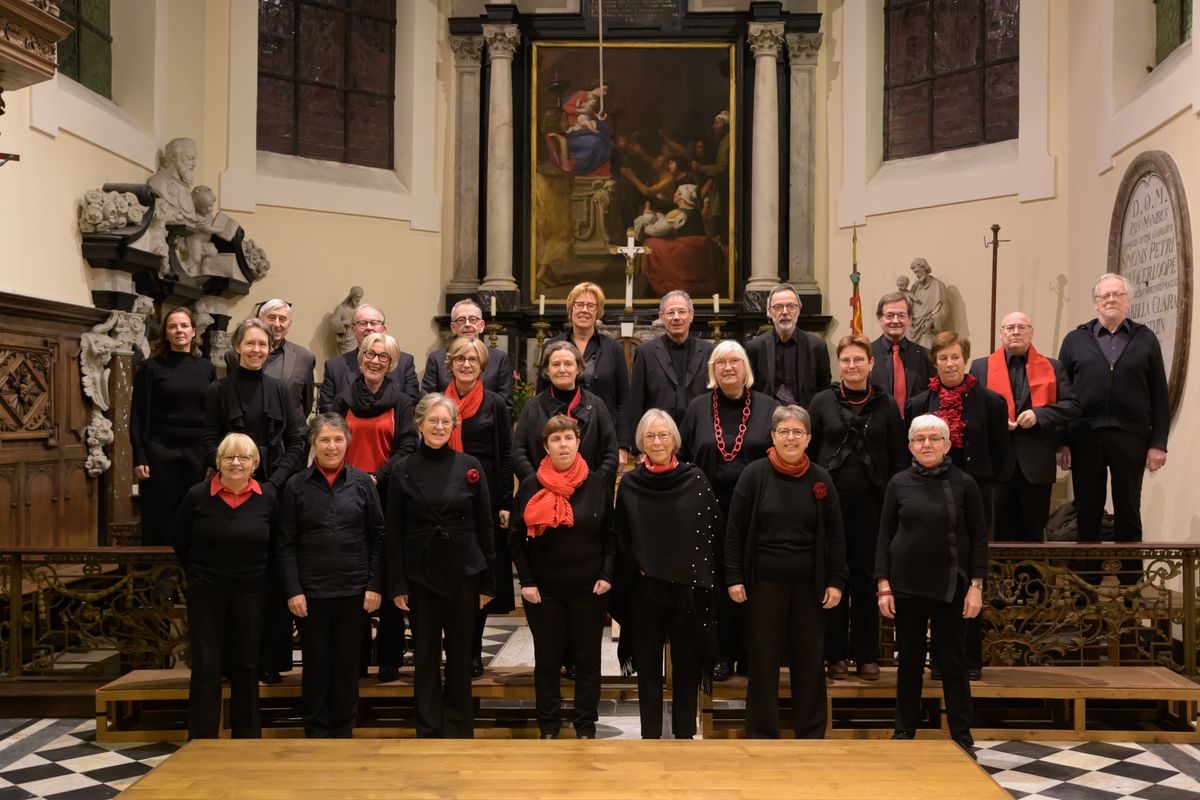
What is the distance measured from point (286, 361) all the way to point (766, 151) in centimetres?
725

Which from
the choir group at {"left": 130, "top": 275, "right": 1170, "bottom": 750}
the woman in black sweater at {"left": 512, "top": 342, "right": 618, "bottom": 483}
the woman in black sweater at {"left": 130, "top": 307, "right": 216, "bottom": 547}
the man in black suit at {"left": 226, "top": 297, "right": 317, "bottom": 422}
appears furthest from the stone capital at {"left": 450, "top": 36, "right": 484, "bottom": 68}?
the woman in black sweater at {"left": 512, "top": 342, "right": 618, "bottom": 483}

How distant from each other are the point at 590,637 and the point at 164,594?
8.76ft

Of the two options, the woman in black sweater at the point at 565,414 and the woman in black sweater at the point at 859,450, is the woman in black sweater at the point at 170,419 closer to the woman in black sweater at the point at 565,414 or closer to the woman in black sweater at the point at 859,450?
the woman in black sweater at the point at 565,414

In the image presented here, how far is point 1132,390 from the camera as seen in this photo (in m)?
6.25

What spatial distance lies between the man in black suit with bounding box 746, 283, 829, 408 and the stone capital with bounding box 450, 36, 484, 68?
24.2 feet

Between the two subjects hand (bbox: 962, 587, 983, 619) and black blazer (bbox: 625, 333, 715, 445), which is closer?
hand (bbox: 962, 587, 983, 619)

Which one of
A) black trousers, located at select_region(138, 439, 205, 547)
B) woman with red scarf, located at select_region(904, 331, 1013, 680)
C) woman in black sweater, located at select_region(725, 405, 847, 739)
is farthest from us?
black trousers, located at select_region(138, 439, 205, 547)

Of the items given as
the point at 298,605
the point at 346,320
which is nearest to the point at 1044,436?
the point at 298,605

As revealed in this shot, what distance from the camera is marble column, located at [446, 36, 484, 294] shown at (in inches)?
477

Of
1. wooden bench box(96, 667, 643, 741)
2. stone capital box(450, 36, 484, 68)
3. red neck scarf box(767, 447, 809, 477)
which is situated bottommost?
wooden bench box(96, 667, 643, 741)

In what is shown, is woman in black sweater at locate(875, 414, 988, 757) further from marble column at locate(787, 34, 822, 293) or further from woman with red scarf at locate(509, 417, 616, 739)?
marble column at locate(787, 34, 822, 293)

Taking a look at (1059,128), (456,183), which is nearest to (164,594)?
(456,183)

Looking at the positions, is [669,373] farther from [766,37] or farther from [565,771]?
[766,37]

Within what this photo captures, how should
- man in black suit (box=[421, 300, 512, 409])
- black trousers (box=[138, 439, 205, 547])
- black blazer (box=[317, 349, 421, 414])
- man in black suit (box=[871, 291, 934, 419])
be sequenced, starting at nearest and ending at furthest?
1. black blazer (box=[317, 349, 421, 414])
2. man in black suit (box=[421, 300, 512, 409])
3. man in black suit (box=[871, 291, 934, 419])
4. black trousers (box=[138, 439, 205, 547])
